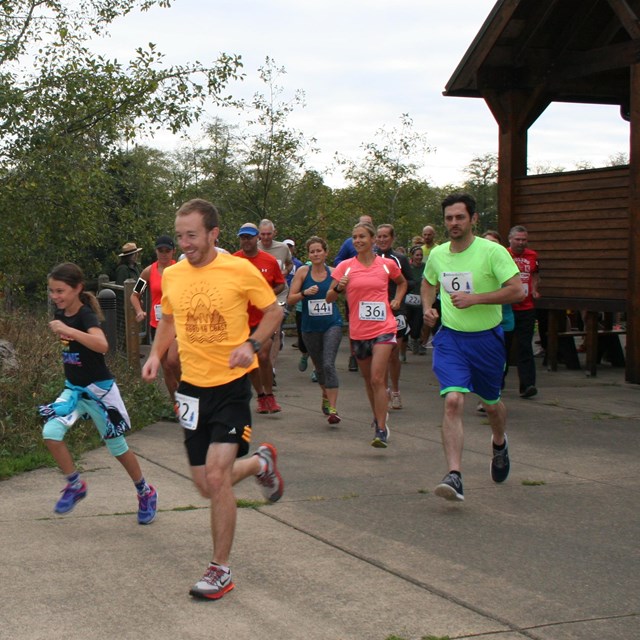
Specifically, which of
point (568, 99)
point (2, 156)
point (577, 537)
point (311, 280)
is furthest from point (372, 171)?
point (577, 537)

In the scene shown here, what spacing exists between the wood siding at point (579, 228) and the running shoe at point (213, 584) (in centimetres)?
1021

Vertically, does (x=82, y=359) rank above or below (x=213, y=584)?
above

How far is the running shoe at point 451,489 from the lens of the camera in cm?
637

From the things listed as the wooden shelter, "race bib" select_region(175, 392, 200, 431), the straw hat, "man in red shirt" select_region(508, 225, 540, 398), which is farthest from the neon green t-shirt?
the straw hat

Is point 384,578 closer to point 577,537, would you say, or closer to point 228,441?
point 228,441

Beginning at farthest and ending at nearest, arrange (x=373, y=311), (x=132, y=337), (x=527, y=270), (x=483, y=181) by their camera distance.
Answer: (x=483, y=181) → (x=527, y=270) → (x=132, y=337) → (x=373, y=311)

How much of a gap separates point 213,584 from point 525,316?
8.32 metres

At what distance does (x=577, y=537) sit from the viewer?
5.90m

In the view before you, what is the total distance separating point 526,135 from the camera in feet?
52.5

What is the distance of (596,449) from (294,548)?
4.17 m

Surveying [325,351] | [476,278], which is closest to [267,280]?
[325,351]

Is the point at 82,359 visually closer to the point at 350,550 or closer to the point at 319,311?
the point at 350,550

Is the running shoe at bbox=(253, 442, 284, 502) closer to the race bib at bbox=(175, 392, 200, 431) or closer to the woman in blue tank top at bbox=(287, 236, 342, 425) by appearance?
the race bib at bbox=(175, 392, 200, 431)

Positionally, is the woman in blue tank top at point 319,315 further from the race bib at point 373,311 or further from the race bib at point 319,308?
the race bib at point 373,311
